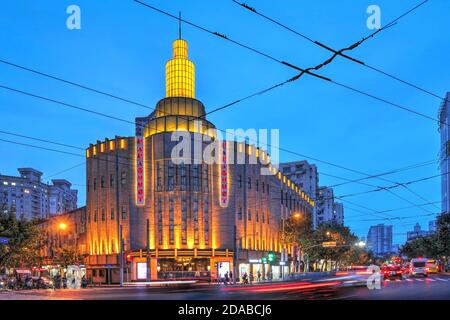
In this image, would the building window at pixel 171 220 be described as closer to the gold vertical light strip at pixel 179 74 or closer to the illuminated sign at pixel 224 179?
the illuminated sign at pixel 224 179

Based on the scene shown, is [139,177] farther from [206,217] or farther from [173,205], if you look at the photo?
[206,217]

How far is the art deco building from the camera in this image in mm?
64688

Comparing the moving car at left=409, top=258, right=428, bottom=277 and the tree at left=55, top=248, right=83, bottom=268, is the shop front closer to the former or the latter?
the tree at left=55, top=248, right=83, bottom=268

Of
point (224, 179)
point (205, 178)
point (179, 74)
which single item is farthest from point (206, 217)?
point (179, 74)

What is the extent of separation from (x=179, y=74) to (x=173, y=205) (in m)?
21.4

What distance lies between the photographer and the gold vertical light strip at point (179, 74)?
7500 centimetres

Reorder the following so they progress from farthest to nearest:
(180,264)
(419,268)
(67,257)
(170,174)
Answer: (67,257) < (170,174) < (180,264) < (419,268)

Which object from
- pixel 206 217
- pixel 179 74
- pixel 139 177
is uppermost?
pixel 179 74

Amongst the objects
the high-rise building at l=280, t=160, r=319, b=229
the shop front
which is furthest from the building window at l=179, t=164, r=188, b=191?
the high-rise building at l=280, t=160, r=319, b=229

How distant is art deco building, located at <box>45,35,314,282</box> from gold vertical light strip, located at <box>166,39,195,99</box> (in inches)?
115

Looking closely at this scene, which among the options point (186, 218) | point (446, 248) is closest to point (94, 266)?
point (186, 218)

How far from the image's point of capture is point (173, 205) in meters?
64.9
